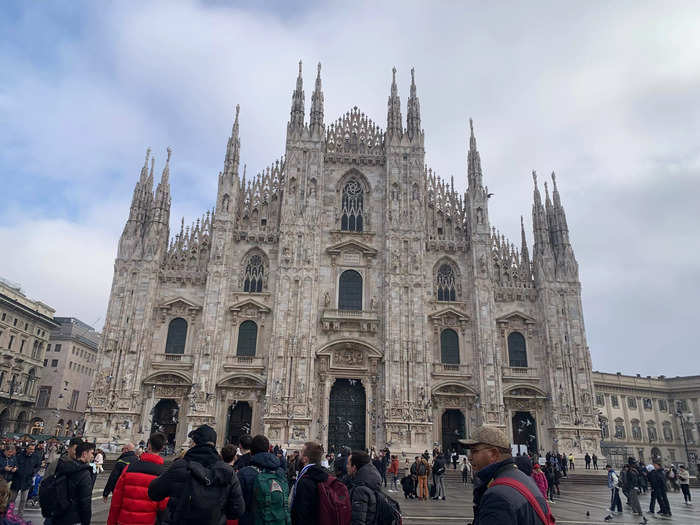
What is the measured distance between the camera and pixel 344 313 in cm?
3506

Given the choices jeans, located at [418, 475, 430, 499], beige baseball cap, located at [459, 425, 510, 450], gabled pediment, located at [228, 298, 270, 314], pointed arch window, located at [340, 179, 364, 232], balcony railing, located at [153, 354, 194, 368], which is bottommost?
jeans, located at [418, 475, 430, 499]

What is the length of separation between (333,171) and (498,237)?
41.9 ft

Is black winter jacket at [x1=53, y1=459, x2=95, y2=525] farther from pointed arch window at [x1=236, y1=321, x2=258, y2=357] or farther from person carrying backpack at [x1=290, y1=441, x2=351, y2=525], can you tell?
pointed arch window at [x1=236, y1=321, x2=258, y2=357]

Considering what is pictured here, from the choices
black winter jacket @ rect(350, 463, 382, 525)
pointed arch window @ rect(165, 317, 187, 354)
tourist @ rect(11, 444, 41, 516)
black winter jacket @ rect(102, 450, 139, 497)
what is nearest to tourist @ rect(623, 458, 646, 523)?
black winter jacket @ rect(350, 463, 382, 525)

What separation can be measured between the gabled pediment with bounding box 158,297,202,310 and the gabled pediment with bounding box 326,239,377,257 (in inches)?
377

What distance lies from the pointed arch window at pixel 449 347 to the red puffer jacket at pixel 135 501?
30591 millimetres

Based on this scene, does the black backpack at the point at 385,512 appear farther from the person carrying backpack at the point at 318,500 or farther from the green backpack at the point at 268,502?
the green backpack at the point at 268,502

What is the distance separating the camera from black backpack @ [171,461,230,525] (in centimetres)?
512

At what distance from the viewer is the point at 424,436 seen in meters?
32.4

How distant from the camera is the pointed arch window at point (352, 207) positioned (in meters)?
38.2

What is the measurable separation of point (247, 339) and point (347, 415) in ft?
26.6

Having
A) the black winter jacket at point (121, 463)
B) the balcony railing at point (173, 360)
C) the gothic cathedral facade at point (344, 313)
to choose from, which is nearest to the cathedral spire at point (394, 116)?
the gothic cathedral facade at point (344, 313)

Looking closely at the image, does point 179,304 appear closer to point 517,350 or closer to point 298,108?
point 298,108

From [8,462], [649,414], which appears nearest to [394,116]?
[8,462]
